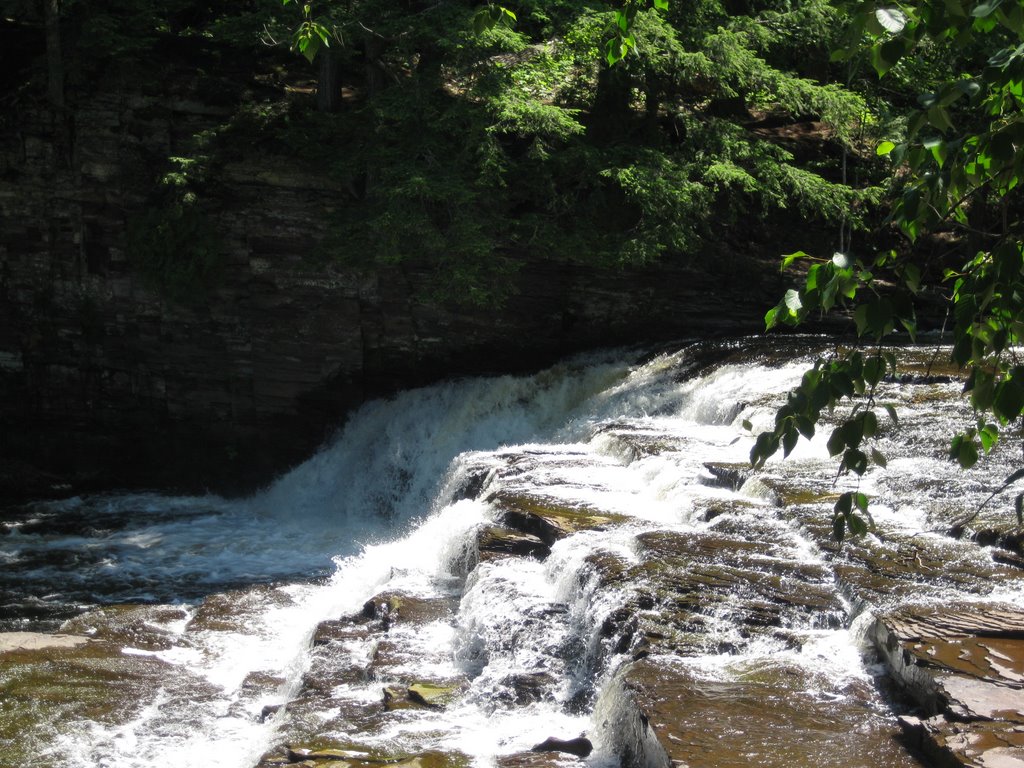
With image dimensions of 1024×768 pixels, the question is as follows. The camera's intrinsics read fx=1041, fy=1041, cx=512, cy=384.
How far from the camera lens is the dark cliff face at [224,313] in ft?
46.2

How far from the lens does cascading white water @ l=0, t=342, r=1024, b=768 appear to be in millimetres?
6516

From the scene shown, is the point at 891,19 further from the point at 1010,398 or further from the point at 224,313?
the point at 224,313

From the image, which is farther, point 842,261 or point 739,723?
point 739,723

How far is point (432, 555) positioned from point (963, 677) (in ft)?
16.9

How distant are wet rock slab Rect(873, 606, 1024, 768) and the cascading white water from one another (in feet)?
1.16

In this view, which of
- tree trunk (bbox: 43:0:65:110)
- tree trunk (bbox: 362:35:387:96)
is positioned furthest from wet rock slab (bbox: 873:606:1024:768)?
tree trunk (bbox: 43:0:65:110)

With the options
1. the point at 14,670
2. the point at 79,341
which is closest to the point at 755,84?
the point at 79,341

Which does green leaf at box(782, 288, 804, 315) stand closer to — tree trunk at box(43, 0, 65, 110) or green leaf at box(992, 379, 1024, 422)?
green leaf at box(992, 379, 1024, 422)

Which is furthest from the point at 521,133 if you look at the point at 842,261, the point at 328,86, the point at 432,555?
the point at 842,261

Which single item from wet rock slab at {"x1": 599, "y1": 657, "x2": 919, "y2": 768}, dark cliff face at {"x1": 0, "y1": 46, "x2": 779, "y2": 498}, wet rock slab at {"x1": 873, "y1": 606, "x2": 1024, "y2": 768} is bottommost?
wet rock slab at {"x1": 599, "y1": 657, "x2": 919, "y2": 768}

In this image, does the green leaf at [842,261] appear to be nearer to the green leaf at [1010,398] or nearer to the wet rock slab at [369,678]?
the green leaf at [1010,398]

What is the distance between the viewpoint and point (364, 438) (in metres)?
14.5

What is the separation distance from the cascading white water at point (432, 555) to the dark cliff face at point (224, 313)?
70 centimetres

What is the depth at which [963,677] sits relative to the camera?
5.31 meters
